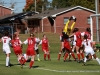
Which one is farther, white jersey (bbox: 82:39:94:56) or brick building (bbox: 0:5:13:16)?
brick building (bbox: 0:5:13:16)

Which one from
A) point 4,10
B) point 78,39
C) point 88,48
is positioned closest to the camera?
point 88,48

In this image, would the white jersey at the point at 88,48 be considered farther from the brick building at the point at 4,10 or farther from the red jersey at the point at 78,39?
the brick building at the point at 4,10

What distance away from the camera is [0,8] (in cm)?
8031

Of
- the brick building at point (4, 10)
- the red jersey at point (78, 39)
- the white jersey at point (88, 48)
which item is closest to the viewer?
the white jersey at point (88, 48)

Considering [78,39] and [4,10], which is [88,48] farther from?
[4,10]

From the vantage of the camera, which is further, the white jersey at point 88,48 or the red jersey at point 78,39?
the red jersey at point 78,39

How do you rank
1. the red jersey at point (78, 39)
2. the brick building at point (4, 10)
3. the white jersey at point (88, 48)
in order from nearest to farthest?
the white jersey at point (88, 48), the red jersey at point (78, 39), the brick building at point (4, 10)

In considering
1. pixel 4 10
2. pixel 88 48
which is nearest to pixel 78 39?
pixel 88 48

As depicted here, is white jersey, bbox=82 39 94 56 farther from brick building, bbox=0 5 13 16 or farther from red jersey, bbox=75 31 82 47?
brick building, bbox=0 5 13 16

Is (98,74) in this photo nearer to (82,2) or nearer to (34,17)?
(34,17)

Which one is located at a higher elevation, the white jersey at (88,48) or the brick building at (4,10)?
the brick building at (4,10)

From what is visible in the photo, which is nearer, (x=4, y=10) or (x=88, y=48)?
(x=88, y=48)

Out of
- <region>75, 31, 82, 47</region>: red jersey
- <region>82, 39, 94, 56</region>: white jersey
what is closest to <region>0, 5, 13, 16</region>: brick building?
<region>75, 31, 82, 47</region>: red jersey

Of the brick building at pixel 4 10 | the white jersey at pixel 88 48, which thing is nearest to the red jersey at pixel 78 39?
the white jersey at pixel 88 48
